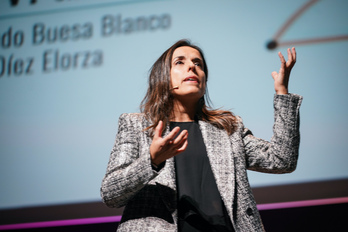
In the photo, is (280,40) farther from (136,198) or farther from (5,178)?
(5,178)

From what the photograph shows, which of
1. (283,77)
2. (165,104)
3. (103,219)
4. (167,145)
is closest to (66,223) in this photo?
(103,219)

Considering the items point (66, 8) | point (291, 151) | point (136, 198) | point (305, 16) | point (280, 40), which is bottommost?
point (136, 198)

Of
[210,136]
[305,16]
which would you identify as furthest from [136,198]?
[305,16]

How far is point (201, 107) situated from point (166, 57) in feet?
0.81

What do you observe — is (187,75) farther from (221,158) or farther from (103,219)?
(103,219)

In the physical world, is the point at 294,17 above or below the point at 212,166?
above

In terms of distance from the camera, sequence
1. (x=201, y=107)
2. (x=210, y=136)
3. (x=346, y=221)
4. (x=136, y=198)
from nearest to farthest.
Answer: (x=136, y=198) < (x=210, y=136) < (x=201, y=107) < (x=346, y=221)

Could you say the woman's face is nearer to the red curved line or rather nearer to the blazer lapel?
the blazer lapel

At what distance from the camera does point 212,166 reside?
1.20 meters

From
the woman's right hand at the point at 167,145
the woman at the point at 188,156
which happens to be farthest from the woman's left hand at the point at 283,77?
the woman's right hand at the point at 167,145

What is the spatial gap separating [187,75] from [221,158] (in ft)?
1.15

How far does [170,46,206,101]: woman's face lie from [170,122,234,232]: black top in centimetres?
18

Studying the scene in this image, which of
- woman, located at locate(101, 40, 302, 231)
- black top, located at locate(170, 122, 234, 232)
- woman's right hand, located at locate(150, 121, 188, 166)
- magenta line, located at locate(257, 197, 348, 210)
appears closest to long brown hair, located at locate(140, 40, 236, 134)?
woman, located at locate(101, 40, 302, 231)

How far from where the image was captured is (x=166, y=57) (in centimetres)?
147
